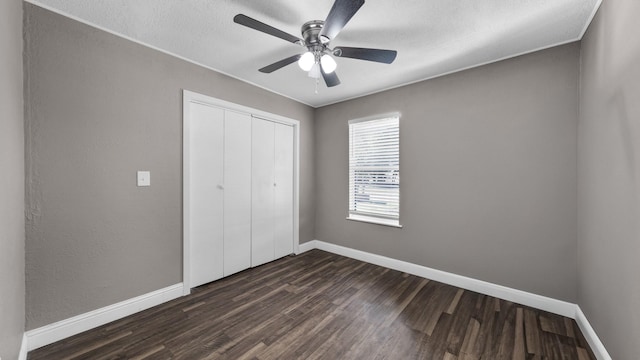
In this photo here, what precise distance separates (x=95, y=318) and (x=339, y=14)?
2.89m

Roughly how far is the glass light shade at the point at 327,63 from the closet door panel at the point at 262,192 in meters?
1.58

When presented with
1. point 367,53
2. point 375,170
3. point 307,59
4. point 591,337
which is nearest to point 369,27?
point 367,53

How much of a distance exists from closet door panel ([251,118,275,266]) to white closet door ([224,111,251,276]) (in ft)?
0.26

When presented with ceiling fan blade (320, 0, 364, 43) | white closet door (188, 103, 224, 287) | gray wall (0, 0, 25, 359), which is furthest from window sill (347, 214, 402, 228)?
gray wall (0, 0, 25, 359)

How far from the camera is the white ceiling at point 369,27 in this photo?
169cm

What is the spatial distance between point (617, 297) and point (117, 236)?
11.8ft

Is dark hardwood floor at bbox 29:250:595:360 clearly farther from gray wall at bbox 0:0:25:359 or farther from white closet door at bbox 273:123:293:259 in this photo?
white closet door at bbox 273:123:293:259

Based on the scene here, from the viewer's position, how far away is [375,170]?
340cm

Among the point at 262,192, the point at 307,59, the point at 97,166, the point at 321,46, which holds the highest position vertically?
the point at 321,46

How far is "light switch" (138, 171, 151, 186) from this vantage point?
2.18m

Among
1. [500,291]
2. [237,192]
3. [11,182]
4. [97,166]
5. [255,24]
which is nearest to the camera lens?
[11,182]

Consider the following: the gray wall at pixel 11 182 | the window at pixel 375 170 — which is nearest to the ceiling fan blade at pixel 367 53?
the window at pixel 375 170

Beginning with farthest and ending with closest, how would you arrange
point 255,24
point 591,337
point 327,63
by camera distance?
point 327,63, point 591,337, point 255,24

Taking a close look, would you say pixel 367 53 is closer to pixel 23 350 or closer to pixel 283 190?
pixel 283 190
